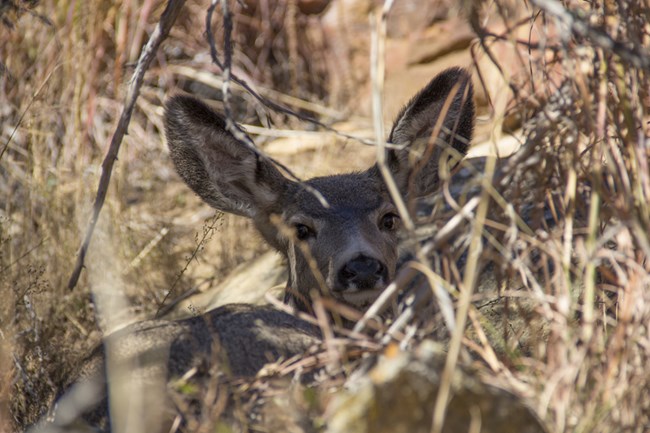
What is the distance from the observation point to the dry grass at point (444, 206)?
336 cm

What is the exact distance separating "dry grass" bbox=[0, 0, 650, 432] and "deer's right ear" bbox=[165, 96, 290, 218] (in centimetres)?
64

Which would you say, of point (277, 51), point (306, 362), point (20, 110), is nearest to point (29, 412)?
point (306, 362)

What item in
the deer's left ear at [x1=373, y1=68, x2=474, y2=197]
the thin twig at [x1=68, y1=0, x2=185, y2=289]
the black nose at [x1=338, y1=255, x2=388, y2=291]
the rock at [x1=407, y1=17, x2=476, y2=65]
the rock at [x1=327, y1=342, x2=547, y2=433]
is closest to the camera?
the rock at [x1=327, y1=342, x2=547, y2=433]

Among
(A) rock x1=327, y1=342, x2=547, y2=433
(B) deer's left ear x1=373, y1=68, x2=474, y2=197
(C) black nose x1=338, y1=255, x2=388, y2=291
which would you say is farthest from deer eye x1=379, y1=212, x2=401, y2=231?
(A) rock x1=327, y1=342, x2=547, y2=433

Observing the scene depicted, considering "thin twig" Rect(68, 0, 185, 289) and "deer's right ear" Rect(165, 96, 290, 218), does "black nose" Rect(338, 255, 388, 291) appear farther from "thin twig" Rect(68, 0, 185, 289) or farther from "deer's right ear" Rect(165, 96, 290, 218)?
"thin twig" Rect(68, 0, 185, 289)

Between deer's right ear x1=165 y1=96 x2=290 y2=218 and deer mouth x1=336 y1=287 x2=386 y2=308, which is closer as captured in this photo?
deer mouth x1=336 y1=287 x2=386 y2=308

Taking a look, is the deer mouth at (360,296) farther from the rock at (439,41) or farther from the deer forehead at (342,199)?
the rock at (439,41)

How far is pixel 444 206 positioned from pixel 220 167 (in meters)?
2.20

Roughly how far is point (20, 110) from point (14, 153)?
16.5 inches

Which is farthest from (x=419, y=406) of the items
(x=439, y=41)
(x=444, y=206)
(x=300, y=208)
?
(x=439, y=41)

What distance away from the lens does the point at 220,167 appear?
6.00 meters

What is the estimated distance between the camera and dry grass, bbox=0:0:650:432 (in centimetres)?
336

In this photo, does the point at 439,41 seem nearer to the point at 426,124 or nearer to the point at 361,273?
the point at 426,124

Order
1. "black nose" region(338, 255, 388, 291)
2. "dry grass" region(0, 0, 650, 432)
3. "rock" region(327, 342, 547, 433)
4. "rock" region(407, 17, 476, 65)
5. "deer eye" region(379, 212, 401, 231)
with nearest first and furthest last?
"rock" region(327, 342, 547, 433), "dry grass" region(0, 0, 650, 432), "black nose" region(338, 255, 388, 291), "deer eye" region(379, 212, 401, 231), "rock" region(407, 17, 476, 65)
